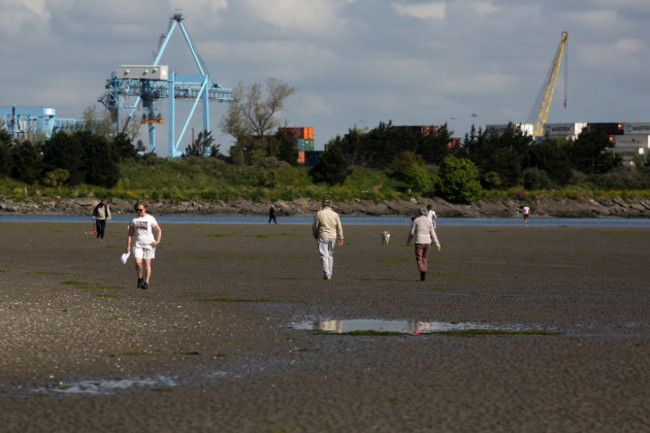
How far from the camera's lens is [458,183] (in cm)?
10738

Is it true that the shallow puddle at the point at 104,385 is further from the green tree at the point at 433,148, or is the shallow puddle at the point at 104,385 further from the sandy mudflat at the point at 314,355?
the green tree at the point at 433,148

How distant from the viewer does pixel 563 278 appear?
20.6 metres

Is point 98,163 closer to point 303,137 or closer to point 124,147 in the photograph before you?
point 124,147

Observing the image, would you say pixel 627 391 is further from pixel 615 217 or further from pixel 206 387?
pixel 615 217

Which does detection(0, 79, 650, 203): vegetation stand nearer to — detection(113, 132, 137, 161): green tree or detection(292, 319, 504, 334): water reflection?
detection(113, 132, 137, 161): green tree

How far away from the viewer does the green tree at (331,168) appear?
112069 mm

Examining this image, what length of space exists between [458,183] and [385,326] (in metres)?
96.1

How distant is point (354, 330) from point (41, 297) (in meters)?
6.42

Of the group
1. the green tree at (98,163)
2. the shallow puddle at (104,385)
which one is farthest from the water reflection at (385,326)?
the green tree at (98,163)

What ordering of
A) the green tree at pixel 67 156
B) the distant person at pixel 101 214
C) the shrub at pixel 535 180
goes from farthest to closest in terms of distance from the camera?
the shrub at pixel 535 180 < the green tree at pixel 67 156 < the distant person at pixel 101 214

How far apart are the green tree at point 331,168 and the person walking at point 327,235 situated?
91565 mm

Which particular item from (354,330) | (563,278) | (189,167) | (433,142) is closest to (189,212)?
(189,167)

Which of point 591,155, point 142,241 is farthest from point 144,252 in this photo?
point 591,155

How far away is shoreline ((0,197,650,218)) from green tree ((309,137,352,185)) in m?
6.95
